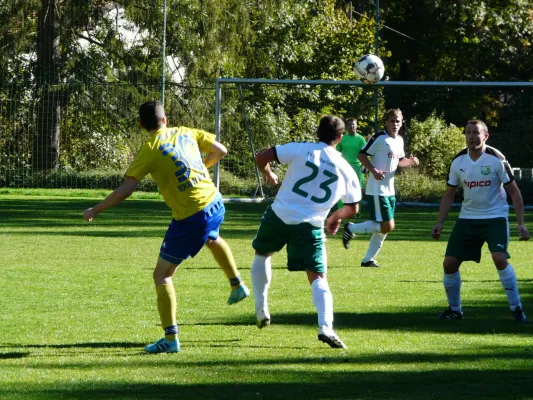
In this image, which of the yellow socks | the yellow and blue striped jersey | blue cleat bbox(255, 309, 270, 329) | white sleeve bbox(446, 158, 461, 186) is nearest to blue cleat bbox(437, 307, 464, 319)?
white sleeve bbox(446, 158, 461, 186)

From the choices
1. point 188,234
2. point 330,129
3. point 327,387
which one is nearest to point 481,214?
point 330,129

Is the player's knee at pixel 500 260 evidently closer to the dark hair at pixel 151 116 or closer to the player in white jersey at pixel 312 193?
the player in white jersey at pixel 312 193

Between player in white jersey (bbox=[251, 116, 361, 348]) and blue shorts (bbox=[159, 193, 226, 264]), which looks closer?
blue shorts (bbox=[159, 193, 226, 264])

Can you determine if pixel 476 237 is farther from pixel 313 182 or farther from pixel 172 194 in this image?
pixel 172 194

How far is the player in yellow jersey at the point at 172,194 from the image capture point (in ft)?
23.7

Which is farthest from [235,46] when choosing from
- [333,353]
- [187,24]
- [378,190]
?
[333,353]

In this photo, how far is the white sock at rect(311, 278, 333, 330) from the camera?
24.1ft

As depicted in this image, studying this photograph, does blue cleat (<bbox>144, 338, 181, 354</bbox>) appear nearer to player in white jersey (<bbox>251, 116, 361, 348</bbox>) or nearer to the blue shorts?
the blue shorts

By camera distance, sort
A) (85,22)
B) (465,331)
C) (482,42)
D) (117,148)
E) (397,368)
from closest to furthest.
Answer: (397,368)
(465,331)
(117,148)
(85,22)
(482,42)

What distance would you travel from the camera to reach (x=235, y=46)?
37.8 m

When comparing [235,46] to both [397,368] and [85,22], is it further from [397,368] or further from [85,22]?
[397,368]

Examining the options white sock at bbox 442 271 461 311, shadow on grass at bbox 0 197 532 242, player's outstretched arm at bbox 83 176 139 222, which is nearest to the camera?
player's outstretched arm at bbox 83 176 139 222

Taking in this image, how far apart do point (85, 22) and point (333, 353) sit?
31113 millimetres

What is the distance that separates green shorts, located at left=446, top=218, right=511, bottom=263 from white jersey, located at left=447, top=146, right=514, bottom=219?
60 millimetres
